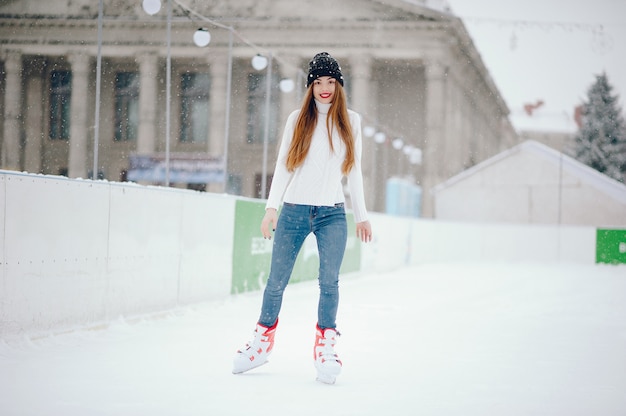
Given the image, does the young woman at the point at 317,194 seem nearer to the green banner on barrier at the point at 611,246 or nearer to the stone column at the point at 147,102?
the green banner on barrier at the point at 611,246

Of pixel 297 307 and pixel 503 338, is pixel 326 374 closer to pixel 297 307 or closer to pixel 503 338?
pixel 503 338

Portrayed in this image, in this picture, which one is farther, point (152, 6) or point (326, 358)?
point (152, 6)

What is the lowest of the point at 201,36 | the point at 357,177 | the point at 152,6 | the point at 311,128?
the point at 357,177

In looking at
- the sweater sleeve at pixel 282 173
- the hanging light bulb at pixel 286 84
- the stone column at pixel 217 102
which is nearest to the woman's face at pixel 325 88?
the sweater sleeve at pixel 282 173

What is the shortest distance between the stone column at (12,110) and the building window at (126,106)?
2327 cm

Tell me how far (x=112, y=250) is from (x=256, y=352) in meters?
2.56

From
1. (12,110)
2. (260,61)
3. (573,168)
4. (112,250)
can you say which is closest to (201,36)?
(260,61)

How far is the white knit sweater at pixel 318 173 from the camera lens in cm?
417

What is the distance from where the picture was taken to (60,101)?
94.6ft

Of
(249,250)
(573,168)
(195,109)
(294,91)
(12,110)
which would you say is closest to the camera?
(249,250)

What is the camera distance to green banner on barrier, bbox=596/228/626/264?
73.9 ft

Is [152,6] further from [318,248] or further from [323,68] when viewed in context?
[318,248]

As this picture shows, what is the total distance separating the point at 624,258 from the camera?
2244 cm

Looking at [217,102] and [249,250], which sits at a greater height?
[217,102]
